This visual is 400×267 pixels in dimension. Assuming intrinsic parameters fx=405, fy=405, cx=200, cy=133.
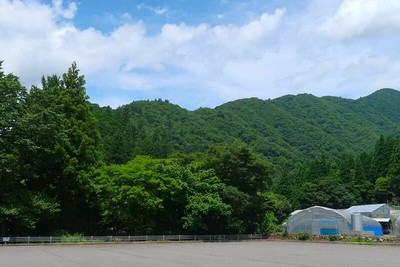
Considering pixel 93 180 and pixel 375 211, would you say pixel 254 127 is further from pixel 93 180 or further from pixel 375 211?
pixel 93 180

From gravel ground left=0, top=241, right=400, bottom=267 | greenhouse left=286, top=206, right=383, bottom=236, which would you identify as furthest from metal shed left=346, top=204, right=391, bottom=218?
gravel ground left=0, top=241, right=400, bottom=267

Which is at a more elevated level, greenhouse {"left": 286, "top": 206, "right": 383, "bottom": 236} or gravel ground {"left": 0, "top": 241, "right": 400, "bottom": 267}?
greenhouse {"left": 286, "top": 206, "right": 383, "bottom": 236}

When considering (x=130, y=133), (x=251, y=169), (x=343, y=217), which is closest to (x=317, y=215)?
(x=343, y=217)

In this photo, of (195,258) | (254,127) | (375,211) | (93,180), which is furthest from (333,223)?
(254,127)

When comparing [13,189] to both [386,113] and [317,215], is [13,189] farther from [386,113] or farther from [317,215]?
[386,113]

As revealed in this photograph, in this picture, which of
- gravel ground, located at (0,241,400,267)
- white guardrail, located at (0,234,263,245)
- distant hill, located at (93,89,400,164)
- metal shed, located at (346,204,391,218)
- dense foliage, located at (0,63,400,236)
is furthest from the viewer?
distant hill, located at (93,89,400,164)

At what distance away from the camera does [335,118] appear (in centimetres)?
14300

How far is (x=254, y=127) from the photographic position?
4938 inches

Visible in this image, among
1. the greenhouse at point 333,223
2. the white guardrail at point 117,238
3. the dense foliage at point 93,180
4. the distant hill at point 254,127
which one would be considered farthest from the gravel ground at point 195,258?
the distant hill at point 254,127

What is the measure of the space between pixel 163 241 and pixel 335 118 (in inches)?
4833

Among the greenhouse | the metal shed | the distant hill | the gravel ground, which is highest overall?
the distant hill

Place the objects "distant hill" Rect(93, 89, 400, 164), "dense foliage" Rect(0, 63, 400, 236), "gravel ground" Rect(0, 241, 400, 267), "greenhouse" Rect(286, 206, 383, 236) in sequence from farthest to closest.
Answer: "distant hill" Rect(93, 89, 400, 164) → "greenhouse" Rect(286, 206, 383, 236) → "dense foliage" Rect(0, 63, 400, 236) → "gravel ground" Rect(0, 241, 400, 267)

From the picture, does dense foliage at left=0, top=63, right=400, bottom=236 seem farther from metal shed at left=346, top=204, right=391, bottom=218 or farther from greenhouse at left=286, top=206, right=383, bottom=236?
metal shed at left=346, top=204, right=391, bottom=218

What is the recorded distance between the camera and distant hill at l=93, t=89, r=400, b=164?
72125 millimetres
